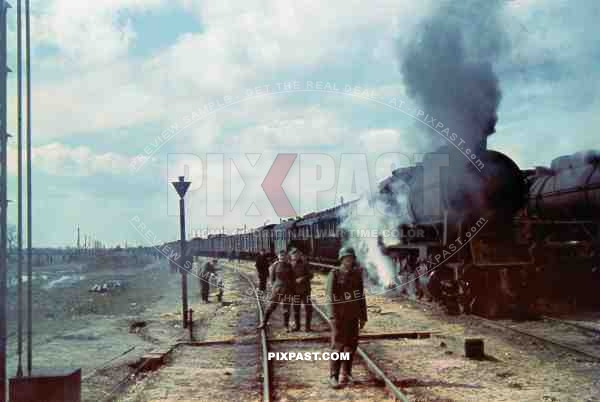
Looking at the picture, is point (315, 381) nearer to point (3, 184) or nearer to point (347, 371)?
point (347, 371)

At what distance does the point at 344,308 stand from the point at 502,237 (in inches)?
247

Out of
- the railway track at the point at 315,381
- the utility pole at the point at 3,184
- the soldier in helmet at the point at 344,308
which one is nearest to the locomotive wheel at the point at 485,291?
the railway track at the point at 315,381

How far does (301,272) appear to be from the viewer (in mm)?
11016

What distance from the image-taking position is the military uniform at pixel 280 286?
35.5 feet

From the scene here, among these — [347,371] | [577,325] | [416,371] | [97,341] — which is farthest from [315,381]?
[97,341]

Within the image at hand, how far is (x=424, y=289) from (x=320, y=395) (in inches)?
270

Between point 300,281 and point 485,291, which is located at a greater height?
point 300,281

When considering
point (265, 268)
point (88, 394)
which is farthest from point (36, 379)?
point (265, 268)

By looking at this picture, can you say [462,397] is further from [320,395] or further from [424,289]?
[424,289]

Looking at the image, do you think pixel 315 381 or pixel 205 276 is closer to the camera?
pixel 315 381

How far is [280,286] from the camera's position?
10.8 metres

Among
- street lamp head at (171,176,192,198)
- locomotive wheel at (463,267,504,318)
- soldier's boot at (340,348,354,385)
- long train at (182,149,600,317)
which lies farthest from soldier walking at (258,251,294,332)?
soldier's boot at (340,348,354,385)

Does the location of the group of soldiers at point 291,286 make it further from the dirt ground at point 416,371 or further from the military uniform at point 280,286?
the dirt ground at point 416,371

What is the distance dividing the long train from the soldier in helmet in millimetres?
5167
